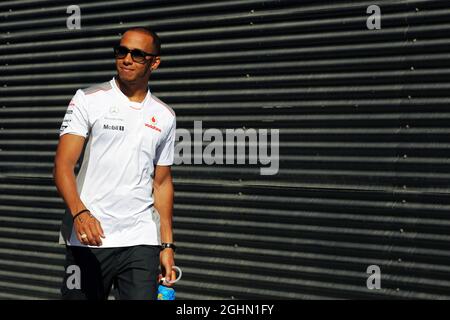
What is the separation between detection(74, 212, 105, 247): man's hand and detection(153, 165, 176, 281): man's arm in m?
0.66

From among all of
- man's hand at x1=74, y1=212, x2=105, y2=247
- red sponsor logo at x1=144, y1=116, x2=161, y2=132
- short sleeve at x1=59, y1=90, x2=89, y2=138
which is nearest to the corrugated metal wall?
red sponsor logo at x1=144, y1=116, x2=161, y2=132

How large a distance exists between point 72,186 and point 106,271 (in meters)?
0.61

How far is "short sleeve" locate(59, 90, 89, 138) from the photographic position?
5125mm

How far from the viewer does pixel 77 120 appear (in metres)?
5.16

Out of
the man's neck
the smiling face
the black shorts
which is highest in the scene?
the smiling face

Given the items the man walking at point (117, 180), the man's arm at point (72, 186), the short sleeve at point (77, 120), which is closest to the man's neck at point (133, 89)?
the man walking at point (117, 180)

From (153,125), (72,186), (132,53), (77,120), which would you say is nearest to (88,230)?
(72,186)

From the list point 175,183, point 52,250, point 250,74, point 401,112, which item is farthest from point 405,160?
point 52,250

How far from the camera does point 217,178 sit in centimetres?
736

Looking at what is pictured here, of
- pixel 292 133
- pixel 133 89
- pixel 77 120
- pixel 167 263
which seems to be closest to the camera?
pixel 77 120

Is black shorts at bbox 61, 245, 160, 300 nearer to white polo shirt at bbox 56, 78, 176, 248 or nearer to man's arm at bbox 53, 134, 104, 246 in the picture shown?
white polo shirt at bbox 56, 78, 176, 248

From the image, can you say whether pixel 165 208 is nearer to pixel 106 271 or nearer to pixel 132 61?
pixel 106 271
